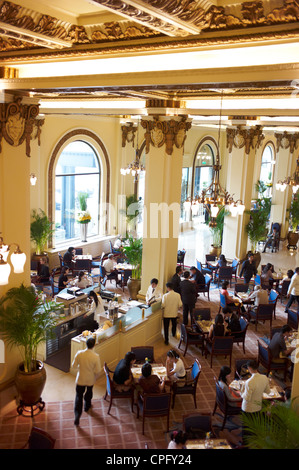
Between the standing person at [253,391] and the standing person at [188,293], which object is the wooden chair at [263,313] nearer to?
the standing person at [188,293]

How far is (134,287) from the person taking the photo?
508 inches

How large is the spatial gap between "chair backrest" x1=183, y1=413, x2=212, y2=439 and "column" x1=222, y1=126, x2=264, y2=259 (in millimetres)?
9680

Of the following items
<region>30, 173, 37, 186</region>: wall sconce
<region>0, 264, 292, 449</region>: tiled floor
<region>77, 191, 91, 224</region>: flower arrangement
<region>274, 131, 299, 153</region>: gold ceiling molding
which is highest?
<region>274, 131, 299, 153</region>: gold ceiling molding

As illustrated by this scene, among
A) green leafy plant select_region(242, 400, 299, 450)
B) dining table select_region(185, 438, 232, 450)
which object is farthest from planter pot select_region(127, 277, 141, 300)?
green leafy plant select_region(242, 400, 299, 450)

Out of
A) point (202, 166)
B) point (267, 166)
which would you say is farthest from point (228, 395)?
point (267, 166)

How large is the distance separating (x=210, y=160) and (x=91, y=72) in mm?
20794

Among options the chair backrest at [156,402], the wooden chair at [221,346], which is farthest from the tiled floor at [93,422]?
the wooden chair at [221,346]

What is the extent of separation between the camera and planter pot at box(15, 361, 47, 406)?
7.48 m

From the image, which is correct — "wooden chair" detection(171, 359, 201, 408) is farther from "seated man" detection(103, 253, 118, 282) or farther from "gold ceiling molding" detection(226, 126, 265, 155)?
"gold ceiling molding" detection(226, 126, 265, 155)

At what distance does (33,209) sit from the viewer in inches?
595

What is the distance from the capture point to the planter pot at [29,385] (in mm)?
7480

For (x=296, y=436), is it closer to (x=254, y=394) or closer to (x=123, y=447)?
(x=254, y=394)

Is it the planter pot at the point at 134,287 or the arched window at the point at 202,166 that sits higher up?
the arched window at the point at 202,166
